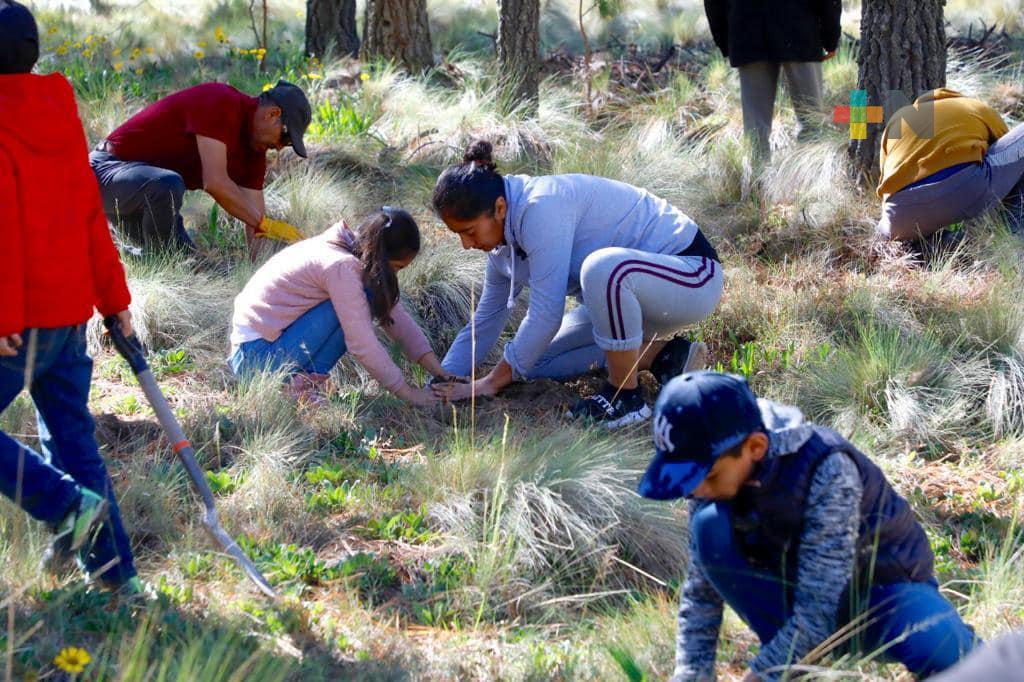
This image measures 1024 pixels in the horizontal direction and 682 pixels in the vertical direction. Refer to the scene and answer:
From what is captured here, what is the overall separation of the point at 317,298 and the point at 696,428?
2553mm

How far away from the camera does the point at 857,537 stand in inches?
100

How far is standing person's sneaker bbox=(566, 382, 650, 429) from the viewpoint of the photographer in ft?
15.0

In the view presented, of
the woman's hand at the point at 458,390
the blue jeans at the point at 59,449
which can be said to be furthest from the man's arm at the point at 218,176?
the blue jeans at the point at 59,449

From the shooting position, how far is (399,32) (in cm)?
918

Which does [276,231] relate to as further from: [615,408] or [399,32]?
[399,32]

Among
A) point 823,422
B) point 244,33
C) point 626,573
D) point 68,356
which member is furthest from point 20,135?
point 244,33

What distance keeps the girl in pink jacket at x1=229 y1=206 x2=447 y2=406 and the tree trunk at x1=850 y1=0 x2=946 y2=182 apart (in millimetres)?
3221

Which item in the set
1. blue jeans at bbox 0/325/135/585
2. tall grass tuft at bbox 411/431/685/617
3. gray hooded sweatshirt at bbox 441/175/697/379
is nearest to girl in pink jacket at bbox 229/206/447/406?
gray hooded sweatshirt at bbox 441/175/697/379

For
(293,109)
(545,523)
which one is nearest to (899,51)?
(293,109)

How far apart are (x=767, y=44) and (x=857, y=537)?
5.10 meters

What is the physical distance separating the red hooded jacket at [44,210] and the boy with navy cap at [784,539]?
5.40ft

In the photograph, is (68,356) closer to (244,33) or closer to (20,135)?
(20,135)

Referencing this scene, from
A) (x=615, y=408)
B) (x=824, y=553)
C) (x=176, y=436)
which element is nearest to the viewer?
(x=824, y=553)

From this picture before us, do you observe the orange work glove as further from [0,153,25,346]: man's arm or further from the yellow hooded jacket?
the yellow hooded jacket
